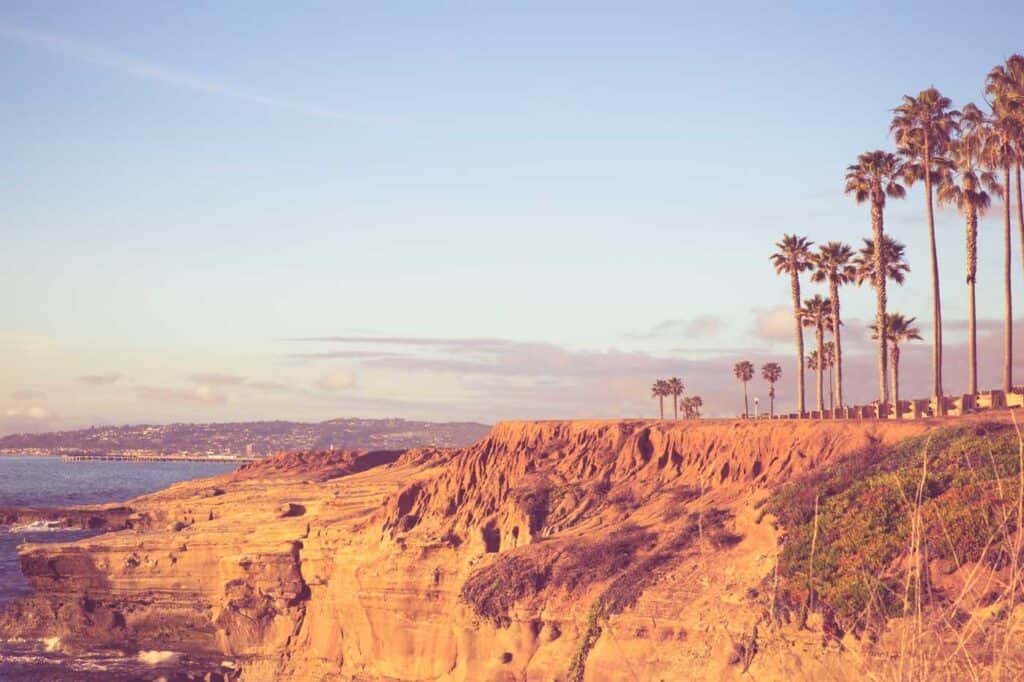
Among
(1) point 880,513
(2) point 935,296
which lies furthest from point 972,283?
(1) point 880,513

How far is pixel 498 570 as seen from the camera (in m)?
36.0

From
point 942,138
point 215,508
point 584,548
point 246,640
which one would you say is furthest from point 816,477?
point 215,508

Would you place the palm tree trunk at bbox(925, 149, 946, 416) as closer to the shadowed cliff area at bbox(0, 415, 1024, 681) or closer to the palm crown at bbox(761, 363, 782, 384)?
the shadowed cliff area at bbox(0, 415, 1024, 681)

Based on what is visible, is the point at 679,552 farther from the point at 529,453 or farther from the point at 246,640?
the point at 246,640

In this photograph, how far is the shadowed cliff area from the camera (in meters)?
28.2

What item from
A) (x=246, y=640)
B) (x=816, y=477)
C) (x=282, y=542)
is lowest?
(x=246, y=640)

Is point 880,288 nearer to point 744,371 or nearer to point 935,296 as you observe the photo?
point 935,296

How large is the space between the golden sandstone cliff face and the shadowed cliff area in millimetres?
77

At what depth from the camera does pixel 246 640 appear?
1752 inches

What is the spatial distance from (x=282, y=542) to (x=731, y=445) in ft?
60.8

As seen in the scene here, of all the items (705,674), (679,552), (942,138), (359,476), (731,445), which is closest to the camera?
(705,674)

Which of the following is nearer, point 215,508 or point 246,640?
point 246,640

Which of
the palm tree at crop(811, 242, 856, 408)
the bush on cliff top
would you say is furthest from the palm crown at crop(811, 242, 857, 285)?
the bush on cliff top

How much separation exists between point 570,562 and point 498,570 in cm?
251
